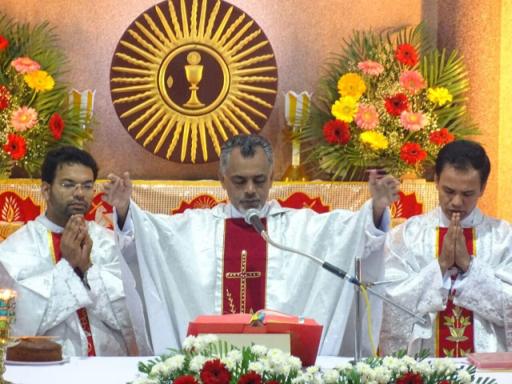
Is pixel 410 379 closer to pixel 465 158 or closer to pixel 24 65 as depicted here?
pixel 465 158

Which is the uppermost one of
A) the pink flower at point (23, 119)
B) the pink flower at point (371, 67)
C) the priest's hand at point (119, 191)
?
the pink flower at point (371, 67)

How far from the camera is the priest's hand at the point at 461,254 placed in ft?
19.2

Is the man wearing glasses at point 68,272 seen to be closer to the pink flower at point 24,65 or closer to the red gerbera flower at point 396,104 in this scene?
the pink flower at point 24,65

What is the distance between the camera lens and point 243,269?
19.2 feet

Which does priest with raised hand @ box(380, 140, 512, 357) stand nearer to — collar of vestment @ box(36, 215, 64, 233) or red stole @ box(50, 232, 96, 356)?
red stole @ box(50, 232, 96, 356)

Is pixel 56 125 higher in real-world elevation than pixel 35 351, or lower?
higher

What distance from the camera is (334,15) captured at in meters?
8.88

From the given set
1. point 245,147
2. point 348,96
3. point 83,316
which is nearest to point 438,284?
point 245,147

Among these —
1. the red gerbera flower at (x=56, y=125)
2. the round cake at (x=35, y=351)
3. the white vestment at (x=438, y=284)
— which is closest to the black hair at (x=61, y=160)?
the red gerbera flower at (x=56, y=125)

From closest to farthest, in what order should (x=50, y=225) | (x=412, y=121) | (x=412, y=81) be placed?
(x=50, y=225)
(x=412, y=121)
(x=412, y=81)

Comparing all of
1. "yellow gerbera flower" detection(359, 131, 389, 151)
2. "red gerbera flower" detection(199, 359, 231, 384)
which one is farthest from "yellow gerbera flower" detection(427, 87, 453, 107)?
"red gerbera flower" detection(199, 359, 231, 384)

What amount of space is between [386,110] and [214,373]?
460 centimetres

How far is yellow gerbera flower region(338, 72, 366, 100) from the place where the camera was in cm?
800

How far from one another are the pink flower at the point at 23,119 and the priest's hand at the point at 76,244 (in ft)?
5.48
